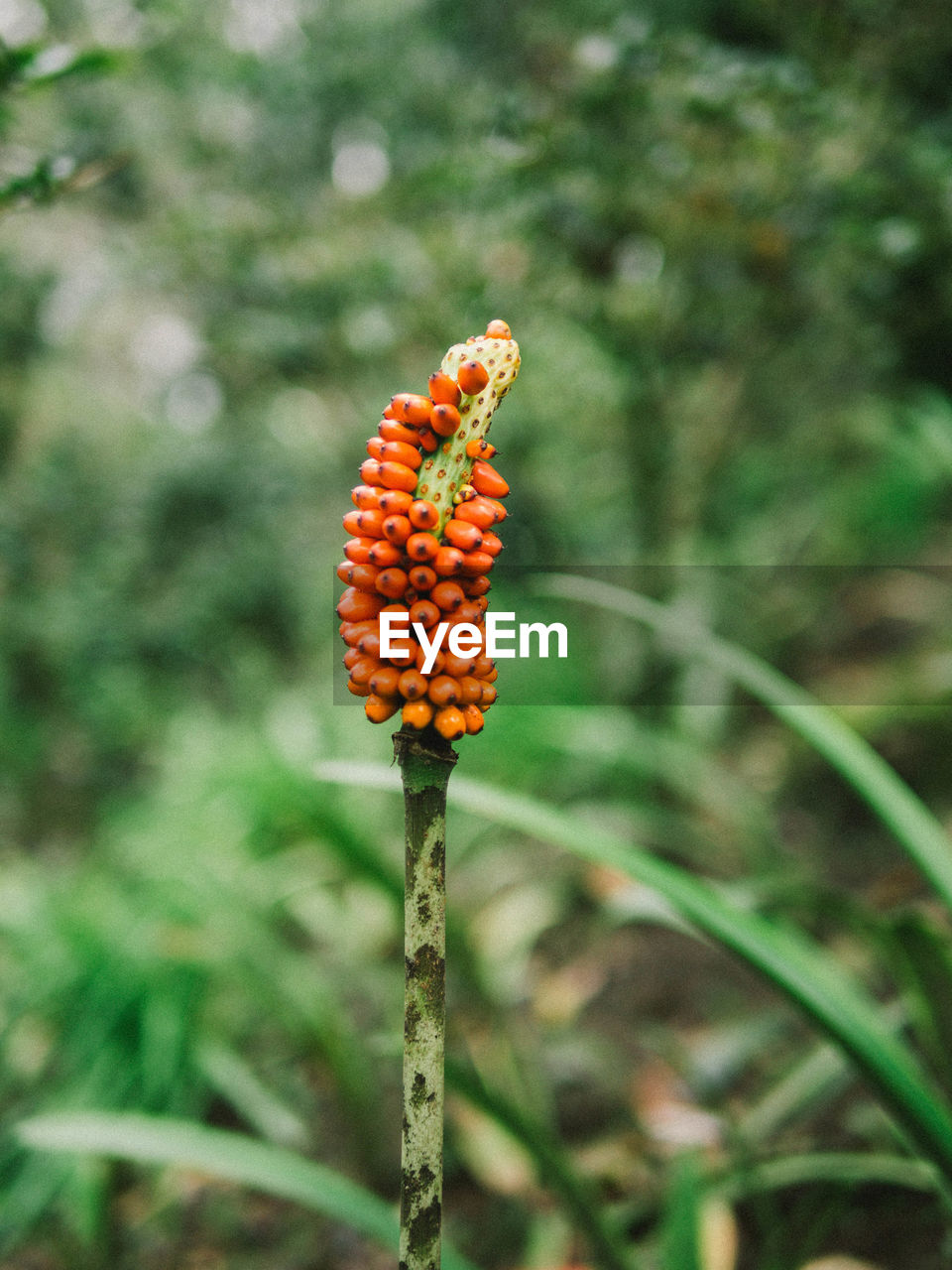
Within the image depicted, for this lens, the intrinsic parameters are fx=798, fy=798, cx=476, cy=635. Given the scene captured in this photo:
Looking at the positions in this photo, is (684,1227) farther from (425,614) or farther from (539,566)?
(539,566)

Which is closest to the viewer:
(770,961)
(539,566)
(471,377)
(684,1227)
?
(471,377)

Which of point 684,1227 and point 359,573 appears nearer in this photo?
point 359,573

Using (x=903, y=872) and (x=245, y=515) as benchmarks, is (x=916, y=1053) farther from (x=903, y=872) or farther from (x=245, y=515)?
(x=245, y=515)

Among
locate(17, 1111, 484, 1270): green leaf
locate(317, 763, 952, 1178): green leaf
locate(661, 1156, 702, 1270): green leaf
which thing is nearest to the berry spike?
locate(317, 763, 952, 1178): green leaf

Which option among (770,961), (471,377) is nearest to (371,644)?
(471,377)

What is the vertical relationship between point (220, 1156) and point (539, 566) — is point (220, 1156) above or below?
below

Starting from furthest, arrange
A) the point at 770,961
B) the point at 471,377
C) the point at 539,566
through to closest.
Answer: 1. the point at 539,566
2. the point at 770,961
3. the point at 471,377

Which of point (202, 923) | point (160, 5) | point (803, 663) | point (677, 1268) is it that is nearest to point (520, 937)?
point (202, 923)
